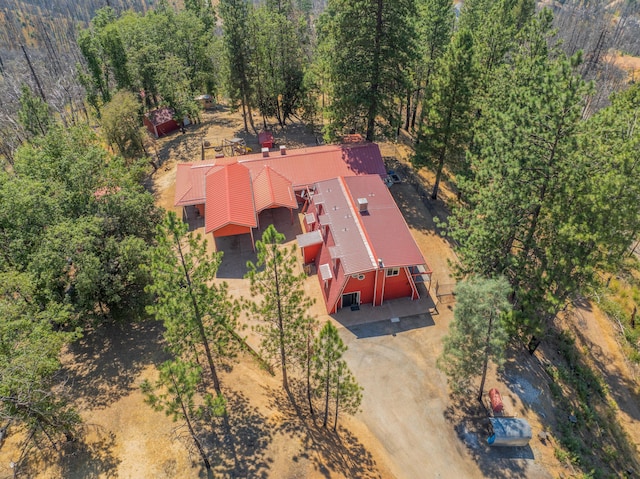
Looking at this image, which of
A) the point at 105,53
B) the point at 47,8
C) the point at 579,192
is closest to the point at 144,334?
the point at 579,192

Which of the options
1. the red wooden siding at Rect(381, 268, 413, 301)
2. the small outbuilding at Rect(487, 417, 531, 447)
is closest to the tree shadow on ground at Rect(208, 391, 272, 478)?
the small outbuilding at Rect(487, 417, 531, 447)

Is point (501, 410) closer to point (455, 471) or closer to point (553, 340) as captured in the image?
point (455, 471)

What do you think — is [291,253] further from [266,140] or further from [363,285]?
[266,140]

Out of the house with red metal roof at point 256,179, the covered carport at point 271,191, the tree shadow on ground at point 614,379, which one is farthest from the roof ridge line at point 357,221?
the tree shadow on ground at point 614,379

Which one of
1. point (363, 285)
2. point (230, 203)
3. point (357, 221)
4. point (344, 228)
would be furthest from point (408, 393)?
point (230, 203)

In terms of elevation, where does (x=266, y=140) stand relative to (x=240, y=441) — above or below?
above

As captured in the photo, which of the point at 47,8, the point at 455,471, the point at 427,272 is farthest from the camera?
the point at 47,8

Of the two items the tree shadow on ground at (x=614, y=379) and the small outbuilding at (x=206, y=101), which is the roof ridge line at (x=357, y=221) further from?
the small outbuilding at (x=206, y=101)
